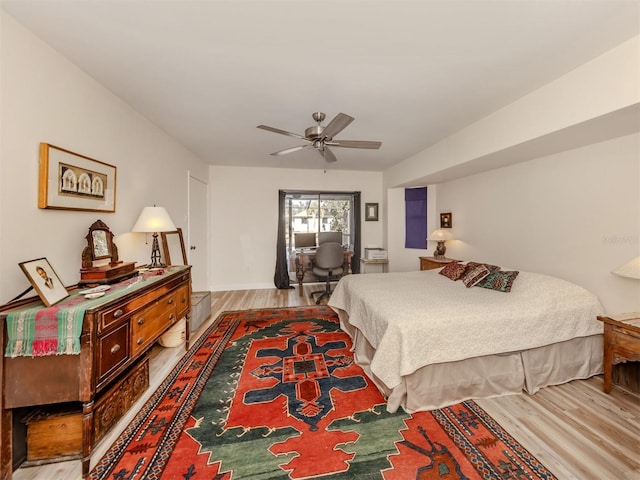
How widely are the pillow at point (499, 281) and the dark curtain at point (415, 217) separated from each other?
242 centimetres

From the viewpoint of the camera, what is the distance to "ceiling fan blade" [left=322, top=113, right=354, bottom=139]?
6.64ft

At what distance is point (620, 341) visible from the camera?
1908 mm

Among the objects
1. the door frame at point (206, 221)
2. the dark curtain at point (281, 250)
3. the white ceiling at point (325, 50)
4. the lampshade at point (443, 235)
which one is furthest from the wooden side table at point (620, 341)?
the door frame at point (206, 221)

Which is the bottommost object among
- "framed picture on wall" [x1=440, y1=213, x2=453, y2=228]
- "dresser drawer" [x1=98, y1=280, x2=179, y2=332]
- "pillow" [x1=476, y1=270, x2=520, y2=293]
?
"dresser drawer" [x1=98, y1=280, x2=179, y2=332]

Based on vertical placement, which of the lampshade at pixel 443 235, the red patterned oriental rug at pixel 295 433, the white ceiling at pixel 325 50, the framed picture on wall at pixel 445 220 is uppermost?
the white ceiling at pixel 325 50

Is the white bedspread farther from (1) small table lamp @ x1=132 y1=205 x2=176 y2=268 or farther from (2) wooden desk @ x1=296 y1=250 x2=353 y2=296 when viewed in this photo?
(2) wooden desk @ x1=296 y1=250 x2=353 y2=296

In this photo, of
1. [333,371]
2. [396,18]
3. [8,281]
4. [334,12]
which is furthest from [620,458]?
[8,281]

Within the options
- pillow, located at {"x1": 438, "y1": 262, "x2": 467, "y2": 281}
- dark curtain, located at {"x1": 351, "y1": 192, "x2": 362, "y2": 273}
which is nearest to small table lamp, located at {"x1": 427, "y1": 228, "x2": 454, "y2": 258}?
pillow, located at {"x1": 438, "y1": 262, "x2": 467, "y2": 281}

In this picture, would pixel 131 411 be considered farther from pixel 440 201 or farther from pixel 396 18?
pixel 440 201

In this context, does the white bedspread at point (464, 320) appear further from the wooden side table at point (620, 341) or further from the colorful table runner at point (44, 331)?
the colorful table runner at point (44, 331)

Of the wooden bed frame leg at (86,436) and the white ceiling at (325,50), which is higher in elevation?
the white ceiling at (325,50)

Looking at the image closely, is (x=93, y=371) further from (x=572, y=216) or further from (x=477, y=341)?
(x=572, y=216)

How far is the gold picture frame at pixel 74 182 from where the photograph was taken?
5.44 ft

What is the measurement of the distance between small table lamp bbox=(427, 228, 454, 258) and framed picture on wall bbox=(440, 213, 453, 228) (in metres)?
0.10
